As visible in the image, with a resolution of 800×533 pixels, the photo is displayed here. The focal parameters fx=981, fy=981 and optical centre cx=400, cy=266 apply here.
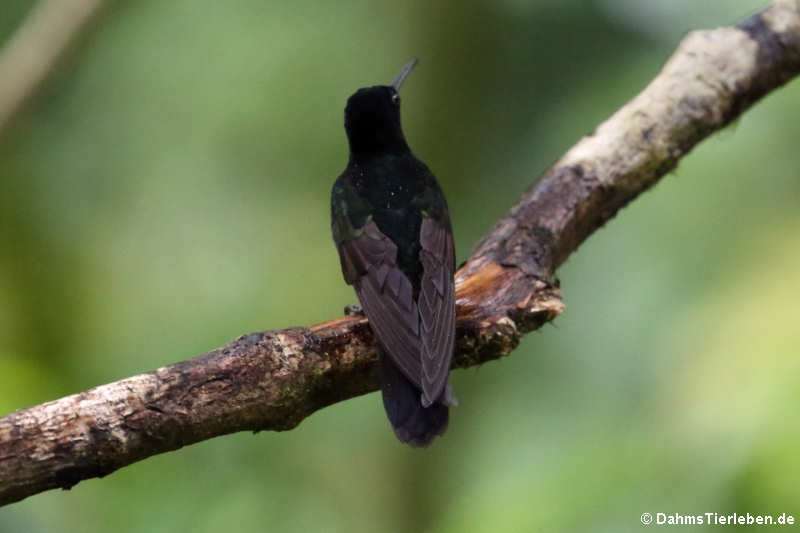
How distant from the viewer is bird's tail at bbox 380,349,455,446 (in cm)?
295

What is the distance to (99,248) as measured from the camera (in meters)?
6.28

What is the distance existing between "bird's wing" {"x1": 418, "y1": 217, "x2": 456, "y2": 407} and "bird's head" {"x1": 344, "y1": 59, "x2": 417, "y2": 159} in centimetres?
57

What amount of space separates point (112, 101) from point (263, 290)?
2.11 metres

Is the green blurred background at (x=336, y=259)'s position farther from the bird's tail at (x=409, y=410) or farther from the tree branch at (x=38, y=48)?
the bird's tail at (x=409, y=410)

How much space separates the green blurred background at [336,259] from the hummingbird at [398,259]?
39.2 inches

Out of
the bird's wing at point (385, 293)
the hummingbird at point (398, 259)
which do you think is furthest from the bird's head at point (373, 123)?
the bird's wing at point (385, 293)

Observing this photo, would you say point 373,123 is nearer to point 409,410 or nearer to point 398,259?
point 398,259

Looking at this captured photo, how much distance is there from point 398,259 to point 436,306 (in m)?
0.42

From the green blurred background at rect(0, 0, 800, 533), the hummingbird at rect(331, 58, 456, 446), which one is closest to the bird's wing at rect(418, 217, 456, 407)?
the hummingbird at rect(331, 58, 456, 446)

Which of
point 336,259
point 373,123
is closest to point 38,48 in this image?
point 373,123

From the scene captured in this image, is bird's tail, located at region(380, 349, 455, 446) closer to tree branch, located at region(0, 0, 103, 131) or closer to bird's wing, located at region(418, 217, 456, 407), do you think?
bird's wing, located at region(418, 217, 456, 407)

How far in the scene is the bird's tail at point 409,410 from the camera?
9.68 feet

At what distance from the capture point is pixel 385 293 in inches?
132

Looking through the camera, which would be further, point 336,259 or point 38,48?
point 336,259
